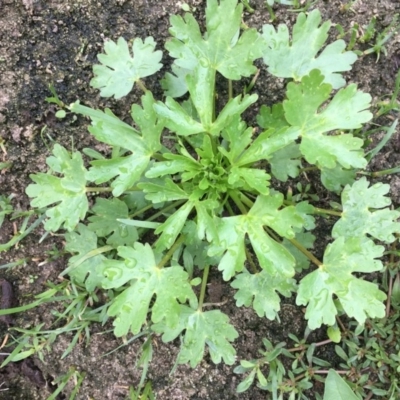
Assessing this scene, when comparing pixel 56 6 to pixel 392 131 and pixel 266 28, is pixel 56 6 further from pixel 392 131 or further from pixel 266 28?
pixel 392 131

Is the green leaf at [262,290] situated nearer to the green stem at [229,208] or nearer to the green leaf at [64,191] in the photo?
the green stem at [229,208]

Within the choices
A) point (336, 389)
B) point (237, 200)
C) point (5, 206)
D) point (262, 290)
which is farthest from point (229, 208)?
point (5, 206)

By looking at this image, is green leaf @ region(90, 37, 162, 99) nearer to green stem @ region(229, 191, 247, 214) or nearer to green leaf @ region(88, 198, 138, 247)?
green leaf @ region(88, 198, 138, 247)

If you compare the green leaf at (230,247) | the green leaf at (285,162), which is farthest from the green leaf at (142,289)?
the green leaf at (285,162)

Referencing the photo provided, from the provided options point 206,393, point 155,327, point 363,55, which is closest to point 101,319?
point 155,327

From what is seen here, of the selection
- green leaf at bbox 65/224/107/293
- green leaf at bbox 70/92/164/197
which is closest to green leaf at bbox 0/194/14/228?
green leaf at bbox 65/224/107/293

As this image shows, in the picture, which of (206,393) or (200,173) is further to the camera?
(206,393)
